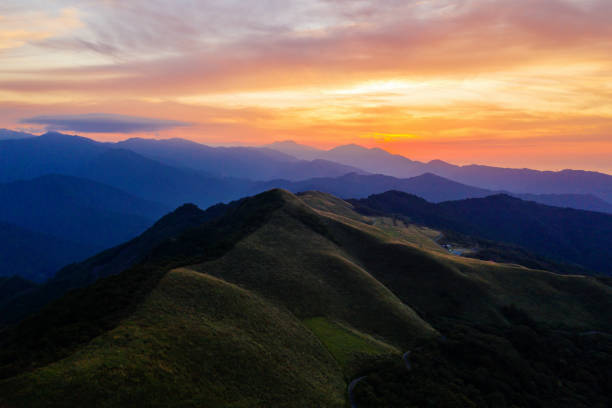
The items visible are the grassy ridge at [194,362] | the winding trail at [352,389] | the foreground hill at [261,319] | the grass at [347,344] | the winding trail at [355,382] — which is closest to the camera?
the grassy ridge at [194,362]

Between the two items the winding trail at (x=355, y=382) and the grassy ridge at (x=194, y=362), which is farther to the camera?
the winding trail at (x=355, y=382)


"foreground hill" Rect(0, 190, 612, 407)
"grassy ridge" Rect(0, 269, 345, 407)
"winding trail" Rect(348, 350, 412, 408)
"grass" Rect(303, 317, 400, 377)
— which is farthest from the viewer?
"grass" Rect(303, 317, 400, 377)

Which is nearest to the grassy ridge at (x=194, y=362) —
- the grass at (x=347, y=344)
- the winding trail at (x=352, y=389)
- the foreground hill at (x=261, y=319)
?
the foreground hill at (x=261, y=319)

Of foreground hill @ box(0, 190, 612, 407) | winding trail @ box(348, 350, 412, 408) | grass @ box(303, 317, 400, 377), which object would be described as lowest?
winding trail @ box(348, 350, 412, 408)

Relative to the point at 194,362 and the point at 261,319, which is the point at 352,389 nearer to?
the point at 261,319

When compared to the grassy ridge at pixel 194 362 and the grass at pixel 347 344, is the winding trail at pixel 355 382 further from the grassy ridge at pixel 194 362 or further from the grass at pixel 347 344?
the grassy ridge at pixel 194 362

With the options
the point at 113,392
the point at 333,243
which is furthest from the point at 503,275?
the point at 113,392

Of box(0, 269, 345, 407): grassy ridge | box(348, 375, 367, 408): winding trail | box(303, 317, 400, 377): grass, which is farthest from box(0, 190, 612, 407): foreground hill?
box(348, 375, 367, 408): winding trail

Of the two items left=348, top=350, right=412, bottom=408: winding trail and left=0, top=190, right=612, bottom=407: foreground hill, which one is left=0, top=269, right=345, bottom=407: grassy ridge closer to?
left=0, top=190, right=612, bottom=407: foreground hill

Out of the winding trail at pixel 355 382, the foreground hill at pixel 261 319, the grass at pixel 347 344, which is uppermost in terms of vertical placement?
the foreground hill at pixel 261 319

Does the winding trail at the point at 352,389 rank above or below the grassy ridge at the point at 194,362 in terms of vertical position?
below

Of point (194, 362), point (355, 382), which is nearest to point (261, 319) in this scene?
point (194, 362)
